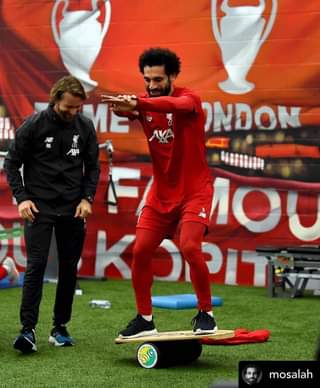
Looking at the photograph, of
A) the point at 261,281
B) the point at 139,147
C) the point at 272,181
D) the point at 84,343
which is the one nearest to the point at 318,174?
the point at 272,181

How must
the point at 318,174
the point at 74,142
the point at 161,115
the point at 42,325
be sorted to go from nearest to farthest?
the point at 161,115 → the point at 74,142 → the point at 42,325 → the point at 318,174

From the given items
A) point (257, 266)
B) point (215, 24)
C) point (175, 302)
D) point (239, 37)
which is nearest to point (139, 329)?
point (175, 302)

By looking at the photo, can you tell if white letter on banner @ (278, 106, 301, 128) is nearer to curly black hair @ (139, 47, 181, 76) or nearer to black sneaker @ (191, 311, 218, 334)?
curly black hair @ (139, 47, 181, 76)

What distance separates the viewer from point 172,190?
5625 mm

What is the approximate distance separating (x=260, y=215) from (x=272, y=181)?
0.38 meters

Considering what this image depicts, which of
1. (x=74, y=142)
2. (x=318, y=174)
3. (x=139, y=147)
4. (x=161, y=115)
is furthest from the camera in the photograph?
(x=139, y=147)

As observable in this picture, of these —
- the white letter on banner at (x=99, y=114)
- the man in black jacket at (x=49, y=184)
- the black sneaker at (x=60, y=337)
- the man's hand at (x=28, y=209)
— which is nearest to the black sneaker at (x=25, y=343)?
the man in black jacket at (x=49, y=184)

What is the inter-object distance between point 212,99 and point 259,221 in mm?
1415

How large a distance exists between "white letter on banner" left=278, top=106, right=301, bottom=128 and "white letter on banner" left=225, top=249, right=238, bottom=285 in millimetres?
1466

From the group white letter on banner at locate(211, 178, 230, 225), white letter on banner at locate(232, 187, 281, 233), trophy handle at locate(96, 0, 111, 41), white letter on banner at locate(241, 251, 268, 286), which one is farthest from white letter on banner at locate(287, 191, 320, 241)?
trophy handle at locate(96, 0, 111, 41)

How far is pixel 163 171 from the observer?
5.62 meters

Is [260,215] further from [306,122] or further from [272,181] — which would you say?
[306,122]

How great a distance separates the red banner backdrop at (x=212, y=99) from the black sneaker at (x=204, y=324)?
15.3ft

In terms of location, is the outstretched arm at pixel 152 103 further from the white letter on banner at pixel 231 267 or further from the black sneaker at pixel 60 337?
the white letter on banner at pixel 231 267
